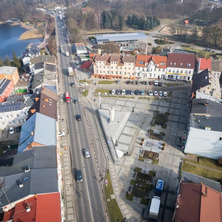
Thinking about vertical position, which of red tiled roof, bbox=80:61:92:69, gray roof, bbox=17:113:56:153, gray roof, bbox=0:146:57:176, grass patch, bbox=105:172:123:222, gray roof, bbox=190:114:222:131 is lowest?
grass patch, bbox=105:172:123:222

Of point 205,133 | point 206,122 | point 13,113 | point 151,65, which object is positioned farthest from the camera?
point 151,65

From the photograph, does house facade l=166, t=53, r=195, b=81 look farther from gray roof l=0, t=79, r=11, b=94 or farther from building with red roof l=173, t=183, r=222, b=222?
gray roof l=0, t=79, r=11, b=94

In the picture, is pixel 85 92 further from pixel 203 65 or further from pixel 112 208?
pixel 203 65

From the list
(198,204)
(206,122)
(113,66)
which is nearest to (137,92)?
(113,66)

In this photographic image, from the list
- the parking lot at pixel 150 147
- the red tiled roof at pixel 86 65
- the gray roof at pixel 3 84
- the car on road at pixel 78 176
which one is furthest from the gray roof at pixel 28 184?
the red tiled roof at pixel 86 65

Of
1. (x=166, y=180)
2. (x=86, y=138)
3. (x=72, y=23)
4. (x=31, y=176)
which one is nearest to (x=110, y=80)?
(x=86, y=138)

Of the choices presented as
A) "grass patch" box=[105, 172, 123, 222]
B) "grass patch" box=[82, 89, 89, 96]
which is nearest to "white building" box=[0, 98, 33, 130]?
"grass patch" box=[82, 89, 89, 96]
